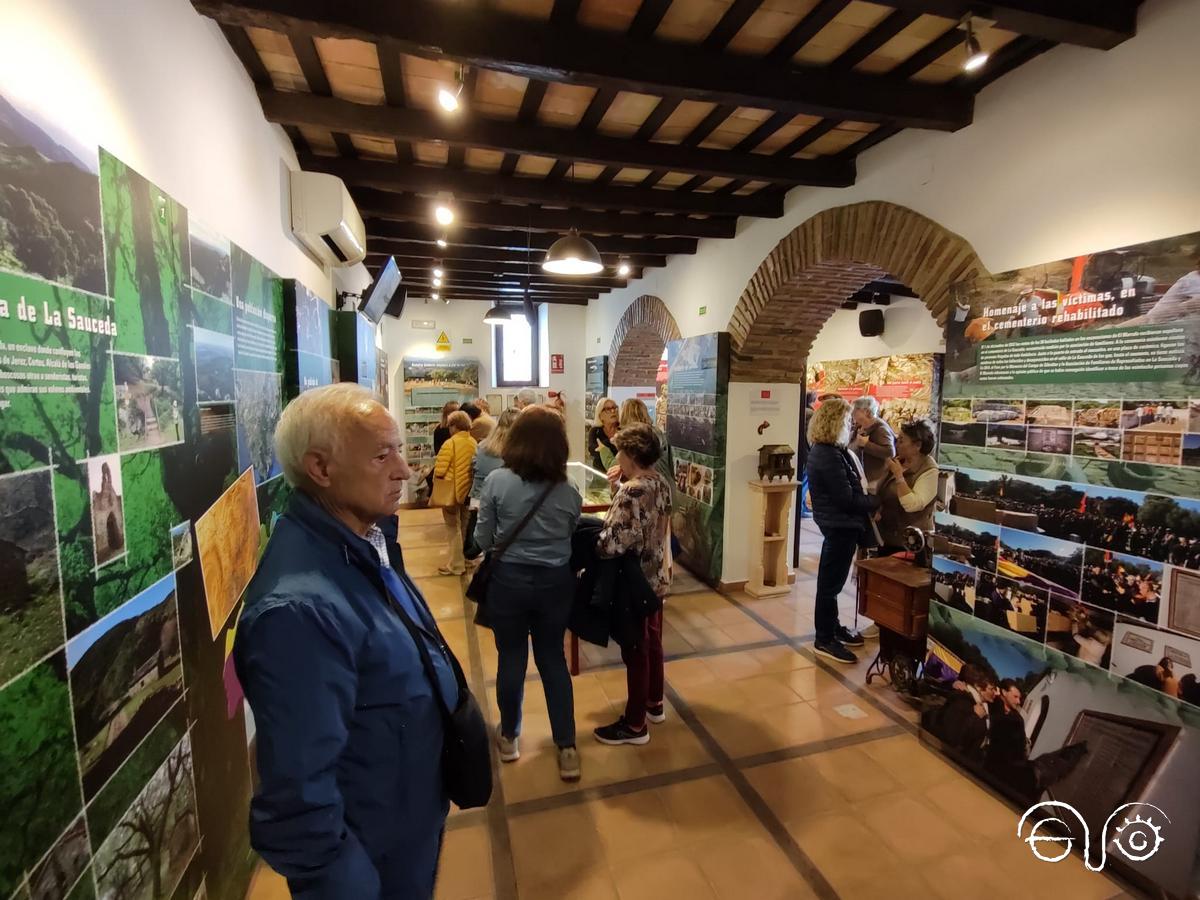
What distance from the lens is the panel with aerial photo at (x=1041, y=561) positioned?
2.21 m

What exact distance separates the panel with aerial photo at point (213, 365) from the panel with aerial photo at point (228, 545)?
32 cm

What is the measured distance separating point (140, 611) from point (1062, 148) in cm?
348

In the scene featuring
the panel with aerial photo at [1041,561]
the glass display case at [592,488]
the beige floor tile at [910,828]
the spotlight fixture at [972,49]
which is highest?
the spotlight fixture at [972,49]

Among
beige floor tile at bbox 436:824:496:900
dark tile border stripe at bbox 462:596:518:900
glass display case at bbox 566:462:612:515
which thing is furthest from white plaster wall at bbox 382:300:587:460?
beige floor tile at bbox 436:824:496:900

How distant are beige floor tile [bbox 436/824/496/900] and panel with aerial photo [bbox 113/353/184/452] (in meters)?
1.64

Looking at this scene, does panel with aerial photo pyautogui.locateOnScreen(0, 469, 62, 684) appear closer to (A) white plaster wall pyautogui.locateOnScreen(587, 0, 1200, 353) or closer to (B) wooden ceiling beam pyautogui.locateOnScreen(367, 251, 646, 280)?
(A) white plaster wall pyautogui.locateOnScreen(587, 0, 1200, 353)

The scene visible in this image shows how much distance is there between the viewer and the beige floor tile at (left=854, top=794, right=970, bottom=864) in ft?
7.23

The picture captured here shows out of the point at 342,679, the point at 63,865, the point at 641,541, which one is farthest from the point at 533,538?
the point at 63,865

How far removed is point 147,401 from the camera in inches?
52.1

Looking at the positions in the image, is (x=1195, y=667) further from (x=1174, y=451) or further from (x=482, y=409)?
(x=482, y=409)

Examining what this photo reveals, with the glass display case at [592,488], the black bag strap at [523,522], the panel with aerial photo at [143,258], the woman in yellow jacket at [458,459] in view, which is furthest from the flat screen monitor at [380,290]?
the panel with aerial photo at [143,258]

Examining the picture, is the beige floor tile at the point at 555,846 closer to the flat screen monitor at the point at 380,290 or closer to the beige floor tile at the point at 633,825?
the beige floor tile at the point at 633,825

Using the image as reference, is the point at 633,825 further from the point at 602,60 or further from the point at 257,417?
the point at 602,60

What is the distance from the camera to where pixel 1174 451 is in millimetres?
1900
